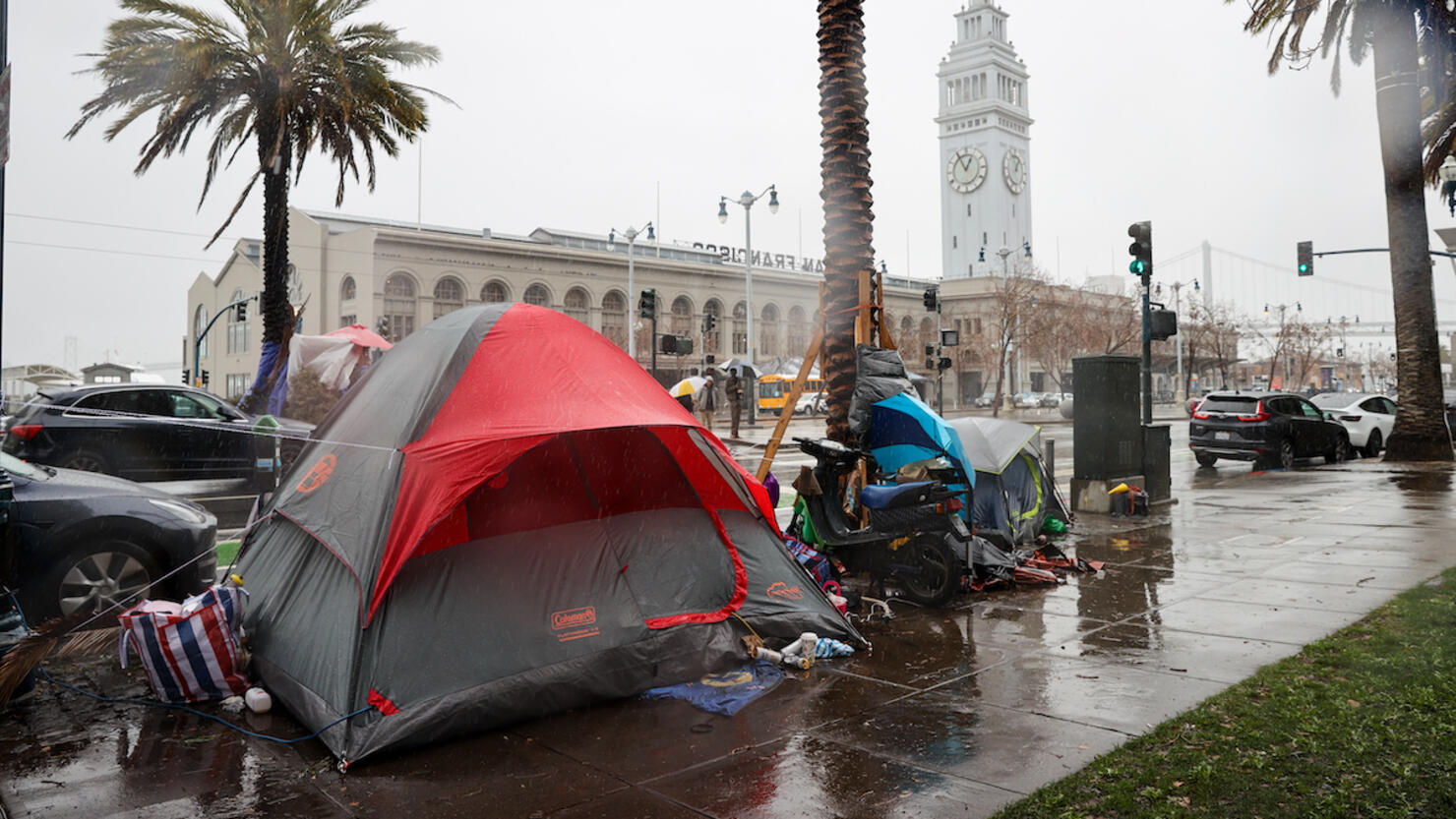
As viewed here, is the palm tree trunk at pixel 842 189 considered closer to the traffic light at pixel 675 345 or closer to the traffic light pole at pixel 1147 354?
the traffic light pole at pixel 1147 354

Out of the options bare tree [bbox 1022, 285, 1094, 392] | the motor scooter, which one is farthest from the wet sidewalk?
bare tree [bbox 1022, 285, 1094, 392]

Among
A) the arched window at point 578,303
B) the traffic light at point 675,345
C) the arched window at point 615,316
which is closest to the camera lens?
the traffic light at point 675,345

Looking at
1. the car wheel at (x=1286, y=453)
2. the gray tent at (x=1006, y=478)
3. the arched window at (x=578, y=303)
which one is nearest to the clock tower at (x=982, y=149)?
the arched window at (x=578, y=303)

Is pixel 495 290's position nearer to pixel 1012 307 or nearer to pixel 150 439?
pixel 1012 307

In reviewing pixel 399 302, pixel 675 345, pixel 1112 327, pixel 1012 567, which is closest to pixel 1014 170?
pixel 1112 327

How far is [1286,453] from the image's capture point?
64.1 feet

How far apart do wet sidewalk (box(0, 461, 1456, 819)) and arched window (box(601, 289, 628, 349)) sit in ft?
172

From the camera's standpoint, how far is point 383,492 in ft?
16.5

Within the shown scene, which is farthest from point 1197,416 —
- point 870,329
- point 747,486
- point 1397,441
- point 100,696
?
point 100,696

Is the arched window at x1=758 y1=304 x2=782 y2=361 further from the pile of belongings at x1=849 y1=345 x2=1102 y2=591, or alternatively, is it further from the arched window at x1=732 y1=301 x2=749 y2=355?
the pile of belongings at x1=849 y1=345 x2=1102 y2=591

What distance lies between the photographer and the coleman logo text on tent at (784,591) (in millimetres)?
6215

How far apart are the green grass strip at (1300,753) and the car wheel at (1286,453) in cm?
1538

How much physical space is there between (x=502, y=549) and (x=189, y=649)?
1751 millimetres

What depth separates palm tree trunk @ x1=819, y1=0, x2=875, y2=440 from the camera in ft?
29.5
